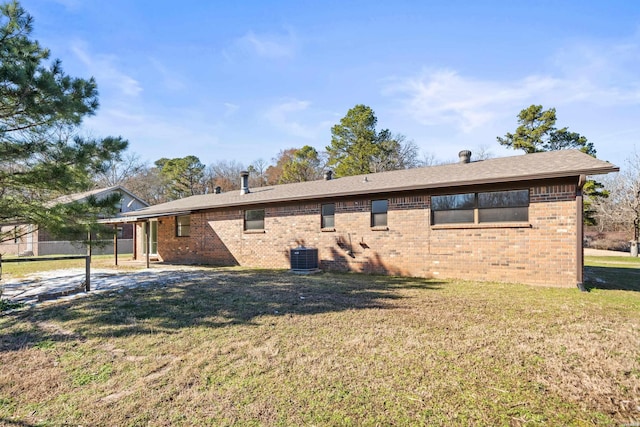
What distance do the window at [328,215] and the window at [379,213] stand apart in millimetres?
1497

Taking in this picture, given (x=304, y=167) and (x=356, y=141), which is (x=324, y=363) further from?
(x=304, y=167)

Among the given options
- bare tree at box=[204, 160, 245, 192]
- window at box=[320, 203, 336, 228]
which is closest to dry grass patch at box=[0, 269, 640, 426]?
window at box=[320, 203, 336, 228]

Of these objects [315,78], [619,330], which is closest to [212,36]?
[315,78]

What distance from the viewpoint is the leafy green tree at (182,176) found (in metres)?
36.7

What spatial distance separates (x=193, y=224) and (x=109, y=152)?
29.9 ft

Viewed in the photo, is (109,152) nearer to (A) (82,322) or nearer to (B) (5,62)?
(B) (5,62)

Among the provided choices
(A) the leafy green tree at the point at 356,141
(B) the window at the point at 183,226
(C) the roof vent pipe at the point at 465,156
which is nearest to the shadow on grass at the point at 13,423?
(C) the roof vent pipe at the point at 465,156

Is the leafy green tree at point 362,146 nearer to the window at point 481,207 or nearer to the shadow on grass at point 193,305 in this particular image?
the window at point 481,207

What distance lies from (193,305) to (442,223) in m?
6.96

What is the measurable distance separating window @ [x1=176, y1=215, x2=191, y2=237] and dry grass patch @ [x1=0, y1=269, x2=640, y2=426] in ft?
31.3

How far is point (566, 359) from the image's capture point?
11.4 ft

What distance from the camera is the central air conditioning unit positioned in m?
11.1

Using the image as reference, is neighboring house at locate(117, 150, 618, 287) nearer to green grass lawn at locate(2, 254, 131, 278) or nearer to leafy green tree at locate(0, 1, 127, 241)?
green grass lawn at locate(2, 254, 131, 278)

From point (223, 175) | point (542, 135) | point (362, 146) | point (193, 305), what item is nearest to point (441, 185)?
point (193, 305)
